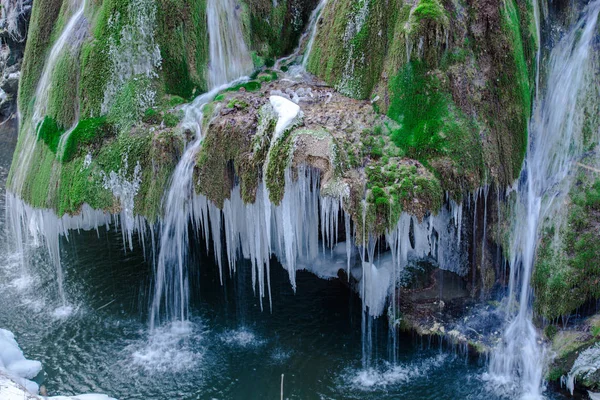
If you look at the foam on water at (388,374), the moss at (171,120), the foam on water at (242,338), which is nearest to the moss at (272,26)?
the moss at (171,120)

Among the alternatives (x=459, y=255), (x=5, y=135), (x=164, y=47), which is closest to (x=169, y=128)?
(x=164, y=47)

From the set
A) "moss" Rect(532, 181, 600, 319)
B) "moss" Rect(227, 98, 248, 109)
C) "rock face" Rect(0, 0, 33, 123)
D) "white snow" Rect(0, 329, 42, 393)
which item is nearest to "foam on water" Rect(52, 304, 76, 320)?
"white snow" Rect(0, 329, 42, 393)

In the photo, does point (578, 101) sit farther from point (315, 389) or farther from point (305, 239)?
point (315, 389)

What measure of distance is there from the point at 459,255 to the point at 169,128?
8.24 meters

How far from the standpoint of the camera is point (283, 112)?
1423 centimetres

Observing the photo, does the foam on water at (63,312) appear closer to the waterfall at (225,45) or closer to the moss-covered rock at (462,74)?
the waterfall at (225,45)

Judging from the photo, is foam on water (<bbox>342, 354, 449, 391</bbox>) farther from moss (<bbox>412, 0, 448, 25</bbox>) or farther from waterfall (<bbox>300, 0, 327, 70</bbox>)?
waterfall (<bbox>300, 0, 327, 70</bbox>)

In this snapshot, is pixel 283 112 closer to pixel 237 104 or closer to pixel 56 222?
pixel 237 104

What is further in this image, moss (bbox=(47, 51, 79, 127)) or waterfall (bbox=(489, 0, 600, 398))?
moss (bbox=(47, 51, 79, 127))

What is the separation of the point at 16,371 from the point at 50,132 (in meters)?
6.36

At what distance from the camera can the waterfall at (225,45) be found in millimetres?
16750

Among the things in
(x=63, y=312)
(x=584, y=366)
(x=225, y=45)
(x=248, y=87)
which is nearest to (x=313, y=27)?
(x=225, y=45)

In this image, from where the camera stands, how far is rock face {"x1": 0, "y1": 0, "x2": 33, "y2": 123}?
24.6 m

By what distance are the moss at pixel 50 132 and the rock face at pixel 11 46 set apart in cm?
1042
